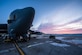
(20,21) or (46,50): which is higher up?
(20,21)

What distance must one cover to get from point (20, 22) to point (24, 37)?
3246mm

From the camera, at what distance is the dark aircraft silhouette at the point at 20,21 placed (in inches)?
656

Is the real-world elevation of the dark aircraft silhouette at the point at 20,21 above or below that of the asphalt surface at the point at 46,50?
above

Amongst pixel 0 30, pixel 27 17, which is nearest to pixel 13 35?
pixel 27 17

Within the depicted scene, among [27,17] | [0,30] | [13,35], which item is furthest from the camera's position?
[0,30]

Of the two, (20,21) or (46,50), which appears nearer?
(46,50)

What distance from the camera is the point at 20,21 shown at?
55.3 ft

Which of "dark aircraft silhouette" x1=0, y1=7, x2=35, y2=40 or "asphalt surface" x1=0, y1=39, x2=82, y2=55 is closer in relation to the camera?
"asphalt surface" x1=0, y1=39, x2=82, y2=55

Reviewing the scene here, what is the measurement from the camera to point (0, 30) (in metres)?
63.3

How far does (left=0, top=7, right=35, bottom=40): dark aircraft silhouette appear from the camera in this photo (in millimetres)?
16656

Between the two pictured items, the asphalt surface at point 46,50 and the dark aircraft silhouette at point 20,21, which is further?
the dark aircraft silhouette at point 20,21

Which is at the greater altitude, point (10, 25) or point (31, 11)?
point (31, 11)

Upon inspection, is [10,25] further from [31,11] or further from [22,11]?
[31,11]

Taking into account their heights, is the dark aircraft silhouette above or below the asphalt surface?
above
